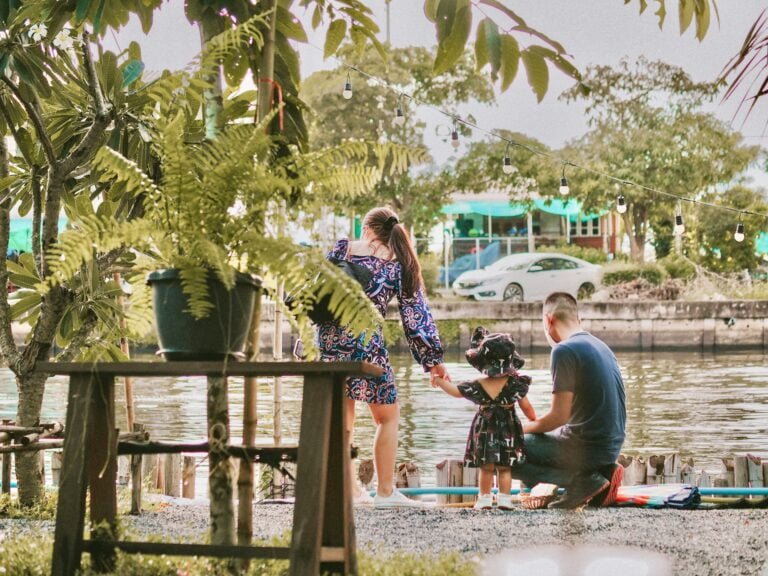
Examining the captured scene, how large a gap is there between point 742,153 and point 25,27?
2932 centimetres

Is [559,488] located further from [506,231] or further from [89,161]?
[506,231]

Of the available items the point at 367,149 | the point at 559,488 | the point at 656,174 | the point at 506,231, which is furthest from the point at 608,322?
the point at 367,149

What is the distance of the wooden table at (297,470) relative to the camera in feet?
9.54

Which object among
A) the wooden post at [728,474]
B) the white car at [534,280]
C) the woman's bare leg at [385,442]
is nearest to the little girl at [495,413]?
the woman's bare leg at [385,442]

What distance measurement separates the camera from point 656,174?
105 ft

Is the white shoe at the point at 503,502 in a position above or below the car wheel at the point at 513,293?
below

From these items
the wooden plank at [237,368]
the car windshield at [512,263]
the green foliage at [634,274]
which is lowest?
the wooden plank at [237,368]

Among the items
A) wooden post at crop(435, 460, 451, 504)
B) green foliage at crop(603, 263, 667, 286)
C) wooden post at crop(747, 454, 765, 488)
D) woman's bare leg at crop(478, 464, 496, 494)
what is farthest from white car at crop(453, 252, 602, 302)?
woman's bare leg at crop(478, 464, 496, 494)

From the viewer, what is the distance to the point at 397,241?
531cm

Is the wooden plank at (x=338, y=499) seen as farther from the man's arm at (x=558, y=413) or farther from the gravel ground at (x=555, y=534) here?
the man's arm at (x=558, y=413)

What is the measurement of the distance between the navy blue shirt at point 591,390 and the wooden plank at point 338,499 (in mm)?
2010

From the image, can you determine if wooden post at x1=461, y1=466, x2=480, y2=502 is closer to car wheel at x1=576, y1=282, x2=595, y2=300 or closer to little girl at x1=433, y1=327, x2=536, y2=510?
little girl at x1=433, y1=327, x2=536, y2=510

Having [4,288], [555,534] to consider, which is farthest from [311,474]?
[4,288]

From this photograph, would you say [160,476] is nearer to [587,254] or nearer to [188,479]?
[188,479]
